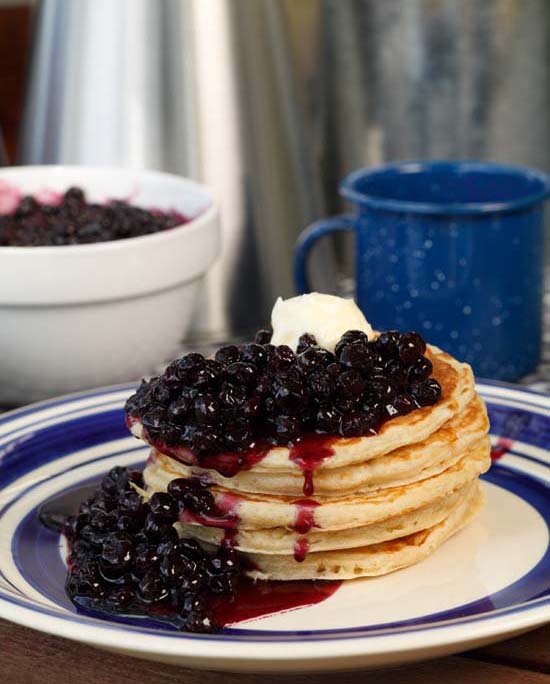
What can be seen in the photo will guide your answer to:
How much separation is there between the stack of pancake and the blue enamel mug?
37cm

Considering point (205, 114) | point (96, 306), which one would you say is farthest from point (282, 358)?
point (205, 114)

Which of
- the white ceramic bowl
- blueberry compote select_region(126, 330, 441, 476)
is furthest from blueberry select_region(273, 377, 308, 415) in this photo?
the white ceramic bowl

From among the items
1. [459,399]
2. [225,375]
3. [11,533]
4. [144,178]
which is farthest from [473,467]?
[144,178]

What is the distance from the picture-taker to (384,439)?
858mm

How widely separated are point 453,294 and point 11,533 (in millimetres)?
545

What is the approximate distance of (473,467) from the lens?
3.00 feet

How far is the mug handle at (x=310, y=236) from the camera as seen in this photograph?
1.37 metres

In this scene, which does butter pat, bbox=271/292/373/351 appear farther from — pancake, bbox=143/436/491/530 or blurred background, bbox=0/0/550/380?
blurred background, bbox=0/0/550/380

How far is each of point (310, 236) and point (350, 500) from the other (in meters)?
0.56

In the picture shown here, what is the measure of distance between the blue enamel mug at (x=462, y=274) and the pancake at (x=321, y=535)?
0.40m

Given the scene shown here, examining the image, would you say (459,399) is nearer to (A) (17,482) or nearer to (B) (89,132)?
(A) (17,482)

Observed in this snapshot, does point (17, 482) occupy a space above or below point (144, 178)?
below

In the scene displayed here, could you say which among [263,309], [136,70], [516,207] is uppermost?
[136,70]

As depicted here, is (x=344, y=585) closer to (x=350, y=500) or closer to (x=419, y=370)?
(x=350, y=500)
